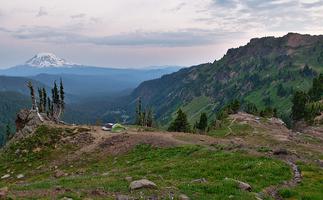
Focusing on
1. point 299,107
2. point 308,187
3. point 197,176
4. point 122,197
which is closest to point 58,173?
point 197,176

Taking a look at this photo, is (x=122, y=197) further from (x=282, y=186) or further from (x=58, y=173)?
(x=58, y=173)

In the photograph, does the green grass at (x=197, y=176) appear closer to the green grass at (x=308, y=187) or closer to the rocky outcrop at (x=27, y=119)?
the green grass at (x=308, y=187)

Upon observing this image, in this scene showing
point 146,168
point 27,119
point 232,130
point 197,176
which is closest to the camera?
point 197,176

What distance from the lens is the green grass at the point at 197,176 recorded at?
28266mm

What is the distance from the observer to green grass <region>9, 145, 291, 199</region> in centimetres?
2827

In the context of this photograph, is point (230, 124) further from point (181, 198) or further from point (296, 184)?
point (181, 198)

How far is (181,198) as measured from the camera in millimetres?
26031

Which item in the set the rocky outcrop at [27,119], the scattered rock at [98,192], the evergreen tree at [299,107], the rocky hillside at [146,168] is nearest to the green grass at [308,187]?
the rocky hillside at [146,168]

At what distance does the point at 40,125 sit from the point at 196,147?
35490 mm

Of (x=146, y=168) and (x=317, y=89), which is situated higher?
(x=146, y=168)

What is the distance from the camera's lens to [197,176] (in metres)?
34.9

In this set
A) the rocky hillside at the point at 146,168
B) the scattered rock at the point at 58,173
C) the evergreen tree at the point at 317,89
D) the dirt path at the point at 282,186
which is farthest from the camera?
the evergreen tree at the point at 317,89

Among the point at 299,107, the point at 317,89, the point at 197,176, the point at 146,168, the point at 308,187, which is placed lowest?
the point at 299,107

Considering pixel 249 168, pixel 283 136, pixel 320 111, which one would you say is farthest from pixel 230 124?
pixel 249 168
